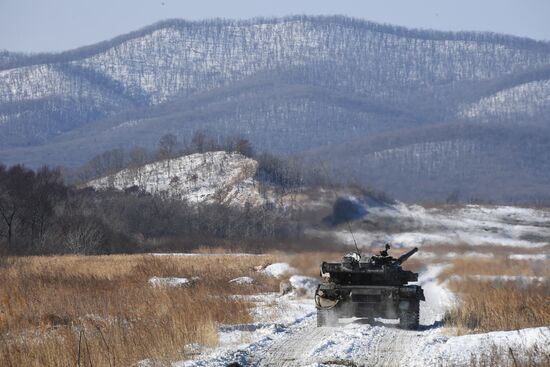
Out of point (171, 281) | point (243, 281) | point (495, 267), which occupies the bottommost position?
point (495, 267)

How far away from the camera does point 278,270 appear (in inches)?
1534

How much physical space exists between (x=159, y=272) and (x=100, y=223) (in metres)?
37.8

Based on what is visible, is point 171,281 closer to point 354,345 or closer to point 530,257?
point 354,345

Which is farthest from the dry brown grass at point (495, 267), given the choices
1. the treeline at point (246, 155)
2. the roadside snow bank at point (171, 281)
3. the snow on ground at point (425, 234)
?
the treeline at point (246, 155)

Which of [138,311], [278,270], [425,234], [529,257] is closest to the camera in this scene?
[138,311]

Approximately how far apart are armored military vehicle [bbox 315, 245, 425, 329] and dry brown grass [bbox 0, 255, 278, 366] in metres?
1.96

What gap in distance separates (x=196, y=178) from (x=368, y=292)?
4420 inches

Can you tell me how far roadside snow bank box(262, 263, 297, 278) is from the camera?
3719 cm

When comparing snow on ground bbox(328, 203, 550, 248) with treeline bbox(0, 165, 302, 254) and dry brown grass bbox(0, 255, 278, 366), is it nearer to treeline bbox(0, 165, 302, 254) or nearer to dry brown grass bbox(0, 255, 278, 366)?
treeline bbox(0, 165, 302, 254)

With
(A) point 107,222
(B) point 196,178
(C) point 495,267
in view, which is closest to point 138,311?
(C) point 495,267

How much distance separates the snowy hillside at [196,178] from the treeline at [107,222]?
19613 mm

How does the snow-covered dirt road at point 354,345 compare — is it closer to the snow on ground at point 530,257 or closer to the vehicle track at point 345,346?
the vehicle track at point 345,346

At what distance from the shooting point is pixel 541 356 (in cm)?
1450

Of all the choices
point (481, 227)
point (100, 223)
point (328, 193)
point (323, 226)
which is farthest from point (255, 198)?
point (323, 226)
